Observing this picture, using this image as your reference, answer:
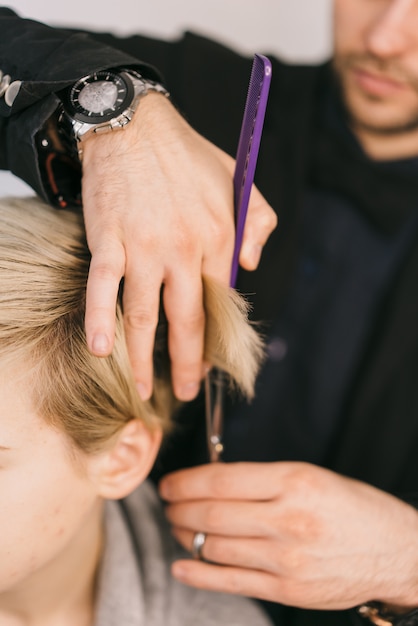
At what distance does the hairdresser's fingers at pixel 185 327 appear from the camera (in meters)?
0.76

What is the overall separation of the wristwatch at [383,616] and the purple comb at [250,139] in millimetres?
546

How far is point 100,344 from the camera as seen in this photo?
0.68 metres

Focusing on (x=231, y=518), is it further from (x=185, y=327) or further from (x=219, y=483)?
(x=185, y=327)

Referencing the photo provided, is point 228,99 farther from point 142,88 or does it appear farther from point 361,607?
point 361,607

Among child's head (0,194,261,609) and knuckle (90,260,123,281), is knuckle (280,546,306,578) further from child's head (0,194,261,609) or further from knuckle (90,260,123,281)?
knuckle (90,260,123,281)

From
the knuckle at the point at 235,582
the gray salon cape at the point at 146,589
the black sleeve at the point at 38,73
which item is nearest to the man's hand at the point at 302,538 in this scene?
the knuckle at the point at 235,582

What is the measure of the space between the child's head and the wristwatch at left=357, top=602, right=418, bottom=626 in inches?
15.0

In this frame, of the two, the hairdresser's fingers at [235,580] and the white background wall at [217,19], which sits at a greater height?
the white background wall at [217,19]

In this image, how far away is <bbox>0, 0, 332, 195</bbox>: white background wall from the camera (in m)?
1.58

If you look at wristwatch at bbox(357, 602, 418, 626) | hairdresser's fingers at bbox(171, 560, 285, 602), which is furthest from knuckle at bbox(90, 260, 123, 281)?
wristwatch at bbox(357, 602, 418, 626)

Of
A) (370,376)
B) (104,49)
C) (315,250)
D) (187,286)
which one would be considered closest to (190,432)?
(370,376)

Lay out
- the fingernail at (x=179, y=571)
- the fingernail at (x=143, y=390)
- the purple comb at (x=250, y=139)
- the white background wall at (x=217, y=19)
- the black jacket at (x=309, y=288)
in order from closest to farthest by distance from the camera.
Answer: the purple comb at (x=250, y=139) → the fingernail at (x=143, y=390) → the fingernail at (x=179, y=571) → the black jacket at (x=309, y=288) → the white background wall at (x=217, y=19)

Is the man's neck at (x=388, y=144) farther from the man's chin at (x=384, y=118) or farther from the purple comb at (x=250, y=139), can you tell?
the purple comb at (x=250, y=139)

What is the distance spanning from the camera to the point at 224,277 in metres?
0.79
